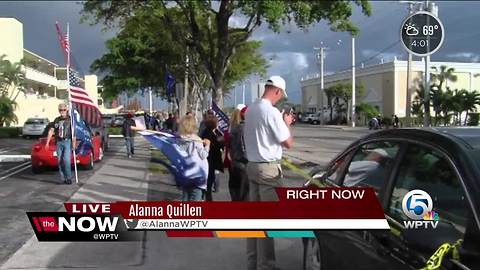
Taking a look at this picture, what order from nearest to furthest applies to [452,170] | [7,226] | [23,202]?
[452,170]
[7,226]
[23,202]

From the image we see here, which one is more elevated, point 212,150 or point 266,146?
point 266,146

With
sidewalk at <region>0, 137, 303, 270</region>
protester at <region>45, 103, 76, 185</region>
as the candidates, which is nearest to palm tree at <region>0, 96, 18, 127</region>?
protester at <region>45, 103, 76, 185</region>

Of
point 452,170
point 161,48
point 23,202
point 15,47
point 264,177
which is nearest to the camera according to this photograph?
point 452,170

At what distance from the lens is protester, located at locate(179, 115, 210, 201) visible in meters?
7.66

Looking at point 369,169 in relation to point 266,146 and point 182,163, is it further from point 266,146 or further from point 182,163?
point 182,163

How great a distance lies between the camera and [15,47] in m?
65.5

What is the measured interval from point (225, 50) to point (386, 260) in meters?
15.9

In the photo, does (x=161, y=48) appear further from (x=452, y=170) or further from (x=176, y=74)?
(x=452, y=170)

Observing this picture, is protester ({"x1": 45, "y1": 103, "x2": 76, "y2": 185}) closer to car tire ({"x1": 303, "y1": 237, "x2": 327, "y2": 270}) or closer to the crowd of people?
the crowd of people

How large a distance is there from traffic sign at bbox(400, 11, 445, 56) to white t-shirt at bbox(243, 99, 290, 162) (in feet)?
12.1

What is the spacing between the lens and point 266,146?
5.18m

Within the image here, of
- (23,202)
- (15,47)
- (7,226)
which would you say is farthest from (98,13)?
(15,47)

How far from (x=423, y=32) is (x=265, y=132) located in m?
3.97

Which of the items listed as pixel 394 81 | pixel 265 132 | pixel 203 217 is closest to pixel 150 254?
pixel 265 132
